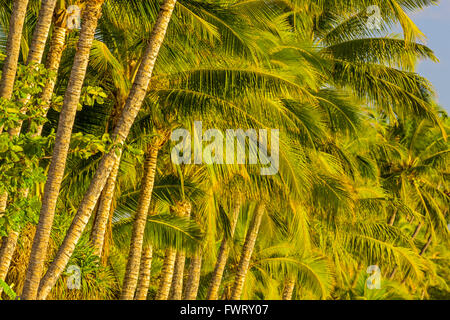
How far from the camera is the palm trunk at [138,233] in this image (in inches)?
499

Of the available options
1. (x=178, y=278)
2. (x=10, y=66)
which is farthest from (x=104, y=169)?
(x=178, y=278)

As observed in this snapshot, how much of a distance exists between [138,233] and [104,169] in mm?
4705

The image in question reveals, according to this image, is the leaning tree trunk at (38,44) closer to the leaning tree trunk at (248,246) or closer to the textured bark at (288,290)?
the leaning tree trunk at (248,246)

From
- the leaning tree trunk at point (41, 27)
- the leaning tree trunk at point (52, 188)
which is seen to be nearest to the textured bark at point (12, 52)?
the leaning tree trunk at point (41, 27)

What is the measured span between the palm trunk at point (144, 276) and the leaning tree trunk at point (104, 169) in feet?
19.5

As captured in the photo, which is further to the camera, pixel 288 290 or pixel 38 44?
pixel 288 290

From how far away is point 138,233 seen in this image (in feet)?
42.0

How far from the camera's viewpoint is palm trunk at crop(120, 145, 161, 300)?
12.7 m

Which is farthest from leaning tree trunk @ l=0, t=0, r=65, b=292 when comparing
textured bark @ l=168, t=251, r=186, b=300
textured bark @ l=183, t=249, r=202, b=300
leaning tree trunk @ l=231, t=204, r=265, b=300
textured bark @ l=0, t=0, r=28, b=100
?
leaning tree trunk @ l=231, t=204, r=265, b=300

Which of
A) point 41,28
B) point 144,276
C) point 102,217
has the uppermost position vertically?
point 41,28

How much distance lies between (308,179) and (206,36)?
143 inches

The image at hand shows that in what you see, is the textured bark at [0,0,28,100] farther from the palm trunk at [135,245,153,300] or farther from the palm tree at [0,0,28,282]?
the palm trunk at [135,245,153,300]

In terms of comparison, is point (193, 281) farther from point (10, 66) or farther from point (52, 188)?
point (10, 66)
